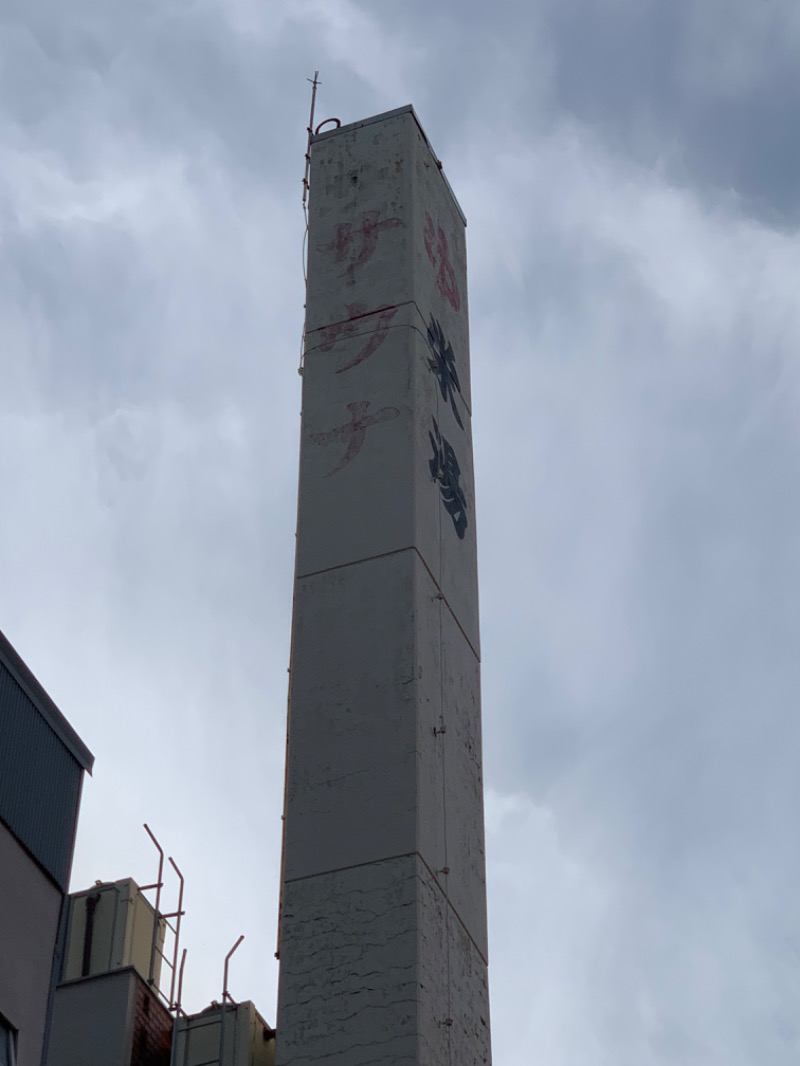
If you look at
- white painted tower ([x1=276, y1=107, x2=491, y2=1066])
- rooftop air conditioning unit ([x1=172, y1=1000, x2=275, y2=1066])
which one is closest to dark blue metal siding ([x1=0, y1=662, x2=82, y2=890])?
Answer: rooftop air conditioning unit ([x1=172, y1=1000, x2=275, y2=1066])

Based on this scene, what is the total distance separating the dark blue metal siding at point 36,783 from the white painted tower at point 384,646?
2704 mm

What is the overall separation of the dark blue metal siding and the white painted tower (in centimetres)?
270

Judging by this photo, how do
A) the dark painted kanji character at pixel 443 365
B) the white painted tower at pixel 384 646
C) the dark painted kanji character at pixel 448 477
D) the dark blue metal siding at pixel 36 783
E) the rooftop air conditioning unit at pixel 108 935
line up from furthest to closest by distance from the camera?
the dark painted kanji character at pixel 443 365 → the dark painted kanji character at pixel 448 477 → the rooftop air conditioning unit at pixel 108 935 → the dark blue metal siding at pixel 36 783 → the white painted tower at pixel 384 646

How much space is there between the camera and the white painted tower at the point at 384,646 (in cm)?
2088

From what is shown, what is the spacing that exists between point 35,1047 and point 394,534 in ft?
26.3

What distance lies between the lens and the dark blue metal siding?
2105 cm

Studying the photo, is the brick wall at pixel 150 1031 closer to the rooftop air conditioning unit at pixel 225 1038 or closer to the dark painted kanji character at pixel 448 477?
the rooftop air conditioning unit at pixel 225 1038

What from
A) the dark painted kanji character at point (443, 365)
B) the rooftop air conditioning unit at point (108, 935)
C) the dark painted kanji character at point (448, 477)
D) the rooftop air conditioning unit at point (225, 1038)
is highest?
the dark painted kanji character at point (443, 365)

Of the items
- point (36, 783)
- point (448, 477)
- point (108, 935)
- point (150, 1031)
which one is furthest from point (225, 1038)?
point (448, 477)

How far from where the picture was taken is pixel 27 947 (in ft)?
68.2

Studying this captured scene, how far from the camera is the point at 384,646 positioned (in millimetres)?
23281

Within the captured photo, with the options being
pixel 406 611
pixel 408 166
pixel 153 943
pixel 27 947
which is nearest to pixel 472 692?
pixel 406 611

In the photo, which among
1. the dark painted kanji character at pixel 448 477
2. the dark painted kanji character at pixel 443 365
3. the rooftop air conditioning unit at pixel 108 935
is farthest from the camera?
the dark painted kanji character at pixel 443 365

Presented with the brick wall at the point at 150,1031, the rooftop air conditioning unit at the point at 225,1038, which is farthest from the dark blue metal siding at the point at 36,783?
the rooftop air conditioning unit at the point at 225,1038
